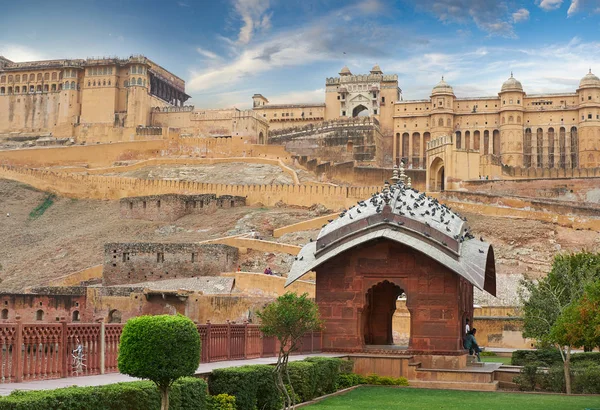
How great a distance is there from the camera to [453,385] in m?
18.9

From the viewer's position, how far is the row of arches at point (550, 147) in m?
72.1

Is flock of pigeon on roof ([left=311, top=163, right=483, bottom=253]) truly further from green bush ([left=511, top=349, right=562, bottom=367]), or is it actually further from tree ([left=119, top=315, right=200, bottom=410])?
tree ([left=119, top=315, right=200, bottom=410])

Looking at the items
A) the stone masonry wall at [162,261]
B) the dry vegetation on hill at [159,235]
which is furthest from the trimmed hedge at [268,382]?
the stone masonry wall at [162,261]

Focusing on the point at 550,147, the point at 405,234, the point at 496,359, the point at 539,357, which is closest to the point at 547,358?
the point at 539,357

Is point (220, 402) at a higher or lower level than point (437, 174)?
lower

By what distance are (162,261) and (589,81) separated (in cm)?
4489

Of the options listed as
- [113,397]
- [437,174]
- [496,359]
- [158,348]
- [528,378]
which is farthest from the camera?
[437,174]

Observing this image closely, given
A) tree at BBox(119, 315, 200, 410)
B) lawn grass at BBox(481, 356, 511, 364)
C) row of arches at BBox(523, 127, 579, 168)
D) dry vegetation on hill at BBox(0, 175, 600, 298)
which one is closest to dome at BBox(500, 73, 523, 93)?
row of arches at BBox(523, 127, 579, 168)

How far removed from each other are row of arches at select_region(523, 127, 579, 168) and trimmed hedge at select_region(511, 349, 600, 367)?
52.2m

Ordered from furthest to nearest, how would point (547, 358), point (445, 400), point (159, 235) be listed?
point (159, 235)
point (547, 358)
point (445, 400)

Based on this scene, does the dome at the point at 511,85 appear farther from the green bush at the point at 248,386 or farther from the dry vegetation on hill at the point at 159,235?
the green bush at the point at 248,386

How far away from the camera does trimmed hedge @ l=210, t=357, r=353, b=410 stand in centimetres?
1336

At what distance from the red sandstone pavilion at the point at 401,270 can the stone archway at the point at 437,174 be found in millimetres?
38005

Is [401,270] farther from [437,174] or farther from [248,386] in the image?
[437,174]
